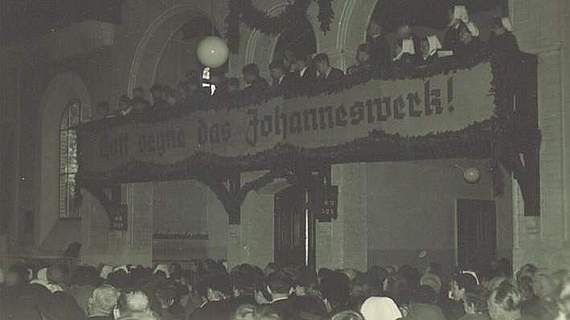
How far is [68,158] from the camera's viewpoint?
21703 millimetres

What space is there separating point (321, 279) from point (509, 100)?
2.97 meters

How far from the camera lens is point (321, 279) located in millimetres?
9438

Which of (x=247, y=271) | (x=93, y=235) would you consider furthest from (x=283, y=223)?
(x=247, y=271)

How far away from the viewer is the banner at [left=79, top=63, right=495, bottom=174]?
34.0ft

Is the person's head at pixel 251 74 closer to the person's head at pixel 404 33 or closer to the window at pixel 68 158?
the person's head at pixel 404 33

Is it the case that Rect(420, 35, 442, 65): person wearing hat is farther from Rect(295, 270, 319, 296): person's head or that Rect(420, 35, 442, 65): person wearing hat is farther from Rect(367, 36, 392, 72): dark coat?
Rect(295, 270, 319, 296): person's head

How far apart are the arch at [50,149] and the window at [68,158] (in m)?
0.10

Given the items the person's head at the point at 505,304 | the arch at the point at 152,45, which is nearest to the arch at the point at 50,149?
the arch at the point at 152,45

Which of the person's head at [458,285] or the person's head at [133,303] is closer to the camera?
the person's head at [133,303]

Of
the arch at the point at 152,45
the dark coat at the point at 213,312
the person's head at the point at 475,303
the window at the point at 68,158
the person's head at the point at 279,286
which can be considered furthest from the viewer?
the window at the point at 68,158

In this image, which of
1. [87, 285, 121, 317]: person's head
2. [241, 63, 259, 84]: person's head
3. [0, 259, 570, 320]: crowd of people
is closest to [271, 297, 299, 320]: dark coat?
[0, 259, 570, 320]: crowd of people

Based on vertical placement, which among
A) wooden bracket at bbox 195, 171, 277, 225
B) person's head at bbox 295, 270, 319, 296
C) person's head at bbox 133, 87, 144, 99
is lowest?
person's head at bbox 295, 270, 319, 296

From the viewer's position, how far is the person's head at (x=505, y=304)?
594cm

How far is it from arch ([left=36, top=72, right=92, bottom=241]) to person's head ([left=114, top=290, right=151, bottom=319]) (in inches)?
619
